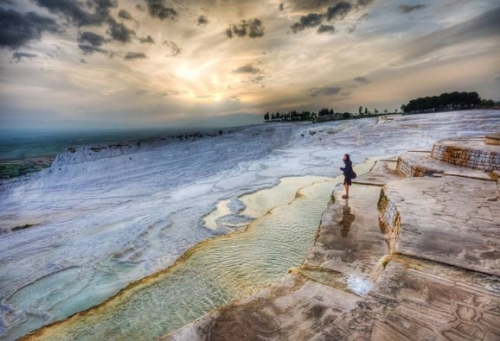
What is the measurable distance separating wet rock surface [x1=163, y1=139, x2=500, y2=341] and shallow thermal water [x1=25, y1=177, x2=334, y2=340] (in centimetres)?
99

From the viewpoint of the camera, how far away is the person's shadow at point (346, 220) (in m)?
4.58

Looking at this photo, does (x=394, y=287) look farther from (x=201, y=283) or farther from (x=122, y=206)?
(x=122, y=206)

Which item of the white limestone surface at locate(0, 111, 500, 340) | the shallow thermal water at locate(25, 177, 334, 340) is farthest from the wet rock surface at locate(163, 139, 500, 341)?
the white limestone surface at locate(0, 111, 500, 340)

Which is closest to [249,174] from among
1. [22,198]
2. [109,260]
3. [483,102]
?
[109,260]

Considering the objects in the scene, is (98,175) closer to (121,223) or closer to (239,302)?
(121,223)

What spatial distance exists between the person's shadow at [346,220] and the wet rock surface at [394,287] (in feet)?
0.14

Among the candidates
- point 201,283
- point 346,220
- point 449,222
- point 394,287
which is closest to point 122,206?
point 201,283

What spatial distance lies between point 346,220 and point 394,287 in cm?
269

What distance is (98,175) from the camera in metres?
20.2

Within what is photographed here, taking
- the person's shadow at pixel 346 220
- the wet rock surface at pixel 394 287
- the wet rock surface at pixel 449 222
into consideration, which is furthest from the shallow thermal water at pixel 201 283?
the wet rock surface at pixel 449 222

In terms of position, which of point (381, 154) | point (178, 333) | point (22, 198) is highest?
point (178, 333)

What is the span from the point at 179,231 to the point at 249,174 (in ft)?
22.9

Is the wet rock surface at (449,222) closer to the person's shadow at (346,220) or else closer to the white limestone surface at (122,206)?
the person's shadow at (346,220)

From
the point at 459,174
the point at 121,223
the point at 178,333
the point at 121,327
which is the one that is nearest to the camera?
the point at 178,333
